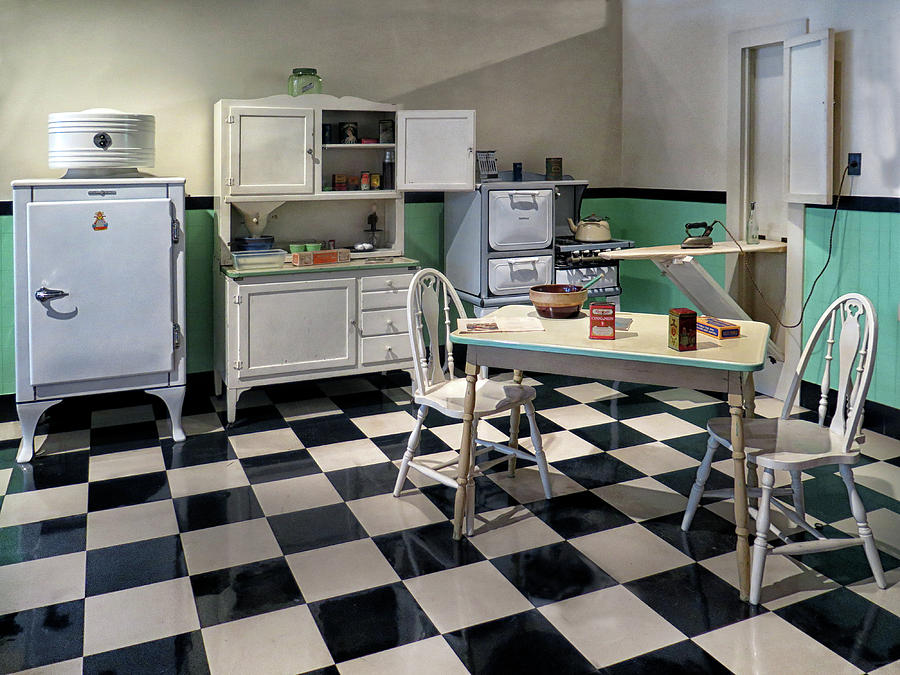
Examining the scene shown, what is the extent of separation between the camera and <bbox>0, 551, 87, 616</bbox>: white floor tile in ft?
9.43

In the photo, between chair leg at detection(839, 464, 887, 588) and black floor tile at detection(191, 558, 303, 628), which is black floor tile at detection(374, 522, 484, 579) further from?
chair leg at detection(839, 464, 887, 588)

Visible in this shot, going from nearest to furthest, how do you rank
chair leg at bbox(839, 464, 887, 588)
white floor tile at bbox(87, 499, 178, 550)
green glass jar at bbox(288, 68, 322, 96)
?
chair leg at bbox(839, 464, 887, 588) < white floor tile at bbox(87, 499, 178, 550) < green glass jar at bbox(288, 68, 322, 96)

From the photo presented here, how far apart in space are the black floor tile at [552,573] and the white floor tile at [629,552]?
48 millimetres

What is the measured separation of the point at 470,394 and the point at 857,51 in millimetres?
2982

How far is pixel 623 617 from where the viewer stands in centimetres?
275

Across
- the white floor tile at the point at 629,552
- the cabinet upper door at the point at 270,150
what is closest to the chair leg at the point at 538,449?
the white floor tile at the point at 629,552

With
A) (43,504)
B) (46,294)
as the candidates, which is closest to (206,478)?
(43,504)

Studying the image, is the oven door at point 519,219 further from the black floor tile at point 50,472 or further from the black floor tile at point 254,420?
the black floor tile at point 50,472

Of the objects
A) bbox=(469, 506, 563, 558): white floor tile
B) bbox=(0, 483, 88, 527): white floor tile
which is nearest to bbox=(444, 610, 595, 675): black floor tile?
bbox=(469, 506, 563, 558): white floor tile

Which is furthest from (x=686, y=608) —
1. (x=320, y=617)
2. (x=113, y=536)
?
(x=113, y=536)

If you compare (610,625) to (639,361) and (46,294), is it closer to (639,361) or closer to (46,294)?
(639,361)

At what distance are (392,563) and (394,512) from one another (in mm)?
466

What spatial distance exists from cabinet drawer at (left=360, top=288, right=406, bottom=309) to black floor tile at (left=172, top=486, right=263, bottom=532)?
153cm

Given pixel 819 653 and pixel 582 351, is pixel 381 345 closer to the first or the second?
pixel 582 351
